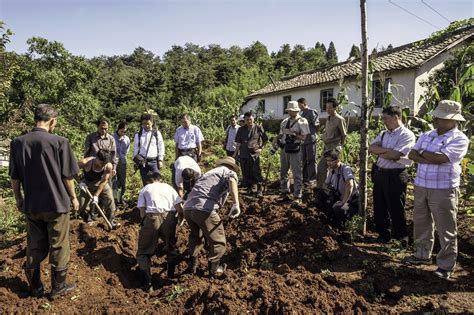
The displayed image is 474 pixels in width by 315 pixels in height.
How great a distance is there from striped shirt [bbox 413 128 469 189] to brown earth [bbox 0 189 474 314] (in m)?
1.03

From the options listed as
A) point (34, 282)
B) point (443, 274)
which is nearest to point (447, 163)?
point (443, 274)

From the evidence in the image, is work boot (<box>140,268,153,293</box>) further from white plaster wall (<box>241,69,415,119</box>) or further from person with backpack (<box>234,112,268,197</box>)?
white plaster wall (<box>241,69,415,119</box>)

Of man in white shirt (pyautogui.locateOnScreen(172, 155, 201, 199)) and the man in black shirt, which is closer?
the man in black shirt

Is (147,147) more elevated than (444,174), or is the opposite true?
(147,147)

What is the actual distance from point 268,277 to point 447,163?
2.27 meters

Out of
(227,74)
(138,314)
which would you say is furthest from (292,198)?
(227,74)

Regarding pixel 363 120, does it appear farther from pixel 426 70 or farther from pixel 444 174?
pixel 426 70

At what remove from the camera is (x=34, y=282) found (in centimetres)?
414

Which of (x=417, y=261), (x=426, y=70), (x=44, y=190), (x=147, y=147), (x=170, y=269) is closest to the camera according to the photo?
(x=44, y=190)

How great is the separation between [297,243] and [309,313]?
177cm

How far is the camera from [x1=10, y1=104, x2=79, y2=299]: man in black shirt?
3883 mm

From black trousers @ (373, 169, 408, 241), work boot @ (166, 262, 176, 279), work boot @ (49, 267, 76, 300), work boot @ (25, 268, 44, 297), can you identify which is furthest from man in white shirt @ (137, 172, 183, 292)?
black trousers @ (373, 169, 408, 241)

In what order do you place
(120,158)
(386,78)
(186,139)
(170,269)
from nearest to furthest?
(170,269) < (120,158) < (186,139) < (386,78)

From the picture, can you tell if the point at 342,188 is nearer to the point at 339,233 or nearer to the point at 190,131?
the point at 339,233
